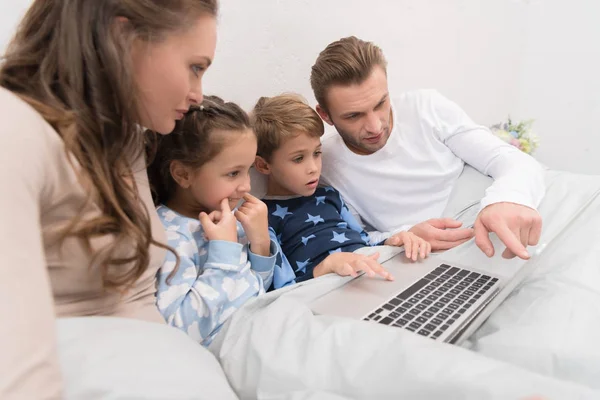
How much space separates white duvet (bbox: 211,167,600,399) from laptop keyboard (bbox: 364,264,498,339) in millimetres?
49

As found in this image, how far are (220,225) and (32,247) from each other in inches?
18.3

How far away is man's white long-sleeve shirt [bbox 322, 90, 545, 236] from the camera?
4.13 ft

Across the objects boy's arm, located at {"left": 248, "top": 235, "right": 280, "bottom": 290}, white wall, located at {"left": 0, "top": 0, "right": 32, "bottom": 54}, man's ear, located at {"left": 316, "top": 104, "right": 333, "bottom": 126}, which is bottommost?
boy's arm, located at {"left": 248, "top": 235, "right": 280, "bottom": 290}

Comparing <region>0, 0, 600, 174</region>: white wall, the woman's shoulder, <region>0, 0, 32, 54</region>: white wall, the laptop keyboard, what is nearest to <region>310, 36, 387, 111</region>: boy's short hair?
<region>0, 0, 600, 174</region>: white wall

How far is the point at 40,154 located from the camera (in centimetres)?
46

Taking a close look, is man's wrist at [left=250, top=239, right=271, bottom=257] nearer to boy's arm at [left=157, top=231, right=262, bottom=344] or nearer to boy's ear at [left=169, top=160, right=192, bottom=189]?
boy's arm at [left=157, top=231, right=262, bottom=344]

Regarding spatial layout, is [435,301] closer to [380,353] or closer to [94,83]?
[380,353]

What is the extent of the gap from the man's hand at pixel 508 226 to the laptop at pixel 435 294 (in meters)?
0.03

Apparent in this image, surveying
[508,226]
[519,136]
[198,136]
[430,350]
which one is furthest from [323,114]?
[519,136]

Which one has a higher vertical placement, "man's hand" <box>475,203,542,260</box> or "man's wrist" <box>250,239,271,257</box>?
"man's hand" <box>475,203,542,260</box>

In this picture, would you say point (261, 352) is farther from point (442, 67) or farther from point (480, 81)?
point (480, 81)

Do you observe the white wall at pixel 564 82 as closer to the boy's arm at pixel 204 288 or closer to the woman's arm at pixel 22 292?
the boy's arm at pixel 204 288

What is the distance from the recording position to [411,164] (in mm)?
1273

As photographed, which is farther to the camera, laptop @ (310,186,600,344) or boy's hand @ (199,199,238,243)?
boy's hand @ (199,199,238,243)
